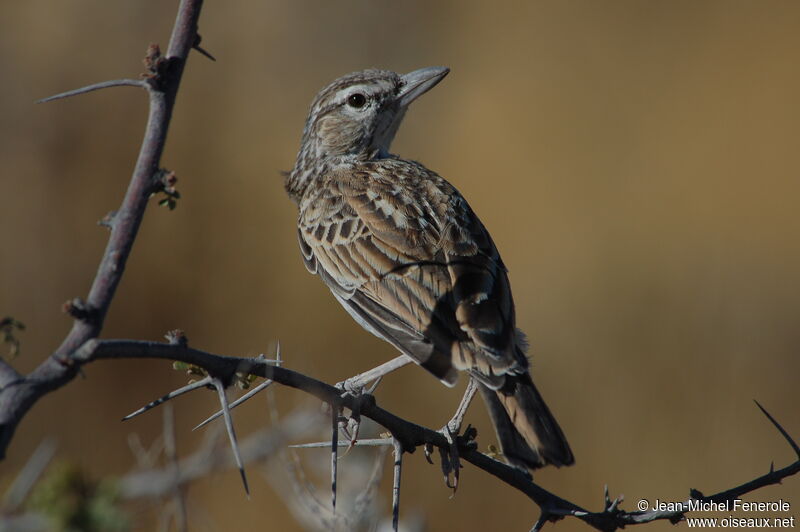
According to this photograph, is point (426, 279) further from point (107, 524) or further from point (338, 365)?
point (338, 365)

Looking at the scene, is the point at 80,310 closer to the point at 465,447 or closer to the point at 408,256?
the point at 465,447

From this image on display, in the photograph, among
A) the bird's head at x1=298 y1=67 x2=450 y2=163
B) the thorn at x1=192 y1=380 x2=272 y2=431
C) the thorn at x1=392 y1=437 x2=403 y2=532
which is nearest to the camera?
the thorn at x1=192 y1=380 x2=272 y2=431

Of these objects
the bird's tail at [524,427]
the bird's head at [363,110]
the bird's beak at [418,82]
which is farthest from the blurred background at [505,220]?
the bird's tail at [524,427]

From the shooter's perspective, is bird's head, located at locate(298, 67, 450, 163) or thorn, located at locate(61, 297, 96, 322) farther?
bird's head, located at locate(298, 67, 450, 163)

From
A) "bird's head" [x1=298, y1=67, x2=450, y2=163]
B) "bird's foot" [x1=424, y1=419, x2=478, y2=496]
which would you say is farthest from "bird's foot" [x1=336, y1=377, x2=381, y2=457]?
"bird's head" [x1=298, y1=67, x2=450, y2=163]

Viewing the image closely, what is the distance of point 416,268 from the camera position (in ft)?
15.4

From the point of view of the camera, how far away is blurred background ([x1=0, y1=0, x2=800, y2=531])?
9375 millimetres

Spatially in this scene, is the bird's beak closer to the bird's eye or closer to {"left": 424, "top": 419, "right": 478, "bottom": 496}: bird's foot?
the bird's eye

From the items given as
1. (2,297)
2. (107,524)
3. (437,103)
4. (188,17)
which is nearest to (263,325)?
(2,297)

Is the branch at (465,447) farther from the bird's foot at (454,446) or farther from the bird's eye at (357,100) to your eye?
the bird's eye at (357,100)

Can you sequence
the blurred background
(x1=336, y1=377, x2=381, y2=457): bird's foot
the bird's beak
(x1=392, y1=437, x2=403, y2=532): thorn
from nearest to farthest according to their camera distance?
(x1=392, y1=437, x2=403, y2=532): thorn < (x1=336, y1=377, x2=381, y2=457): bird's foot < the bird's beak < the blurred background

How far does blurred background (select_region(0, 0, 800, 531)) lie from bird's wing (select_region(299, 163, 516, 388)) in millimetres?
3663

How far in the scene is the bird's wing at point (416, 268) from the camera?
4.15 metres

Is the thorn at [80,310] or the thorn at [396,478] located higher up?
the thorn at [80,310]
